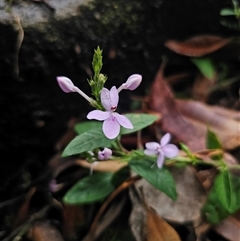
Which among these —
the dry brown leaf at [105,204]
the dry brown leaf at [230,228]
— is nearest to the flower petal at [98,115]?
the dry brown leaf at [105,204]

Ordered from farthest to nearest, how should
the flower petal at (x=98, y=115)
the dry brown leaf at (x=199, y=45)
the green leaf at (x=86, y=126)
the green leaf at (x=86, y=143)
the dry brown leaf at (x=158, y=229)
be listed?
1. the dry brown leaf at (x=199, y=45)
2. the green leaf at (x=86, y=126)
3. the dry brown leaf at (x=158, y=229)
4. the green leaf at (x=86, y=143)
5. the flower petal at (x=98, y=115)

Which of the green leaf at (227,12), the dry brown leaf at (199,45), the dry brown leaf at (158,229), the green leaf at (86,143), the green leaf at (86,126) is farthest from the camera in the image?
the dry brown leaf at (199,45)

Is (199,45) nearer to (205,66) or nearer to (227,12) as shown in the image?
(205,66)

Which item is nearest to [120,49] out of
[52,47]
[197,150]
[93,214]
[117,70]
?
[117,70]

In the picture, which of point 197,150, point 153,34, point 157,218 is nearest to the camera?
point 157,218

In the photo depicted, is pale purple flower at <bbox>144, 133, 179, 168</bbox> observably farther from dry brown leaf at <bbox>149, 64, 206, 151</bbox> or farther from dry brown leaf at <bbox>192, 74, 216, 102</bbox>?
dry brown leaf at <bbox>192, 74, 216, 102</bbox>

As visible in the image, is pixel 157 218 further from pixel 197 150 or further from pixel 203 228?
pixel 197 150

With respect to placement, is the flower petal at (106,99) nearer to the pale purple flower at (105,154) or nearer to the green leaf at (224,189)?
the pale purple flower at (105,154)
